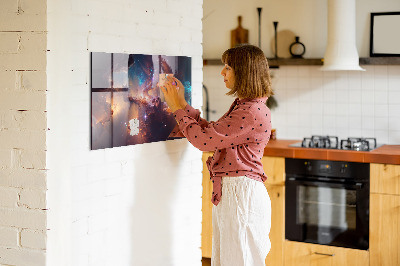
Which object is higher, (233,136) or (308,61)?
(308,61)

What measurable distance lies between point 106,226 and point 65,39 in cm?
86

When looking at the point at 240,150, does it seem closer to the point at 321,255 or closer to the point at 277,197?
the point at 277,197

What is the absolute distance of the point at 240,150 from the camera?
2.88m

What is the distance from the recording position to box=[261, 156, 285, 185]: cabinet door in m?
4.44

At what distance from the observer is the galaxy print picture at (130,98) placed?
8.46 ft

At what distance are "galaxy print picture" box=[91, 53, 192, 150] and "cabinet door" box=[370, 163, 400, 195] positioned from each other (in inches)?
65.0

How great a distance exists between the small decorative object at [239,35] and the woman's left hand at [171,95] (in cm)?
230

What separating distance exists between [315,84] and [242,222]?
2.40 meters

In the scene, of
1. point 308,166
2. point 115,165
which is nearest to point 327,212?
point 308,166

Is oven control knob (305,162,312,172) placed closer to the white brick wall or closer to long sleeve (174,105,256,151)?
long sleeve (174,105,256,151)

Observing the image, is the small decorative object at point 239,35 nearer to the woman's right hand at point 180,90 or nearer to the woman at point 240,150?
the woman's right hand at point 180,90

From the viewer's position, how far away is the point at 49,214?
7.75 ft

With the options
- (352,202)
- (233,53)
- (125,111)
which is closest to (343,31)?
(352,202)

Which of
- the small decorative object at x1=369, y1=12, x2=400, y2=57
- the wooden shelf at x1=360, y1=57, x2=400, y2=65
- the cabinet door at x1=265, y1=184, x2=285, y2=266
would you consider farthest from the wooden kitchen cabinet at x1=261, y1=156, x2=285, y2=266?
the small decorative object at x1=369, y1=12, x2=400, y2=57
